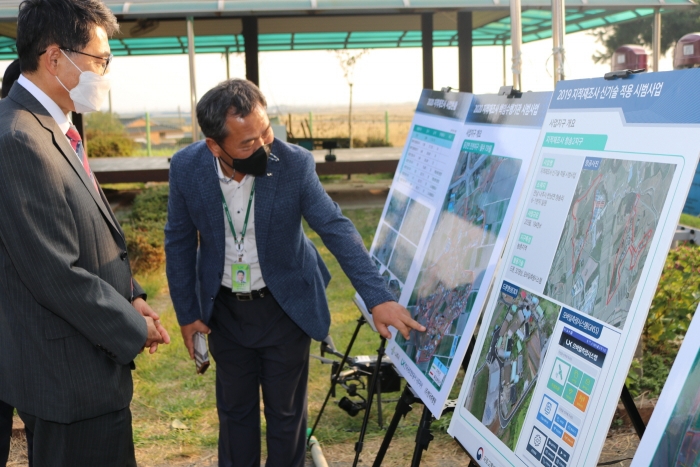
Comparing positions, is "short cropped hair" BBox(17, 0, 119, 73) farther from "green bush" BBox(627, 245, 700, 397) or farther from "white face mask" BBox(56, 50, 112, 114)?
"green bush" BBox(627, 245, 700, 397)

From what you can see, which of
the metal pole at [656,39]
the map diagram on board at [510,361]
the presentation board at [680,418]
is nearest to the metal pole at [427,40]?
the metal pole at [656,39]

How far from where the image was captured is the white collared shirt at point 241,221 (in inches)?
117

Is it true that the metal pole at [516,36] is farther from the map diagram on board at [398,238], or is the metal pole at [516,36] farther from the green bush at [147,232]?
the green bush at [147,232]

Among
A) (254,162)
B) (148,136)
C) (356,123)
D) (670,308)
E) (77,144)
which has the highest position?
(77,144)

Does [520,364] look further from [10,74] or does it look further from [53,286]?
[10,74]

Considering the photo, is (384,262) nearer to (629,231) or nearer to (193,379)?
(629,231)

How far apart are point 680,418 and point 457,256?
45.3 inches

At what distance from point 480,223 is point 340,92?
12892mm

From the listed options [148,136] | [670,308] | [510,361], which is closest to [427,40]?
[148,136]

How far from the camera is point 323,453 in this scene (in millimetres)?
3910

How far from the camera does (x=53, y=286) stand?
6.82 ft

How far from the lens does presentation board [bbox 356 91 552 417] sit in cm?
220

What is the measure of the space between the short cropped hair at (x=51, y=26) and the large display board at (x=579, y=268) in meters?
1.43

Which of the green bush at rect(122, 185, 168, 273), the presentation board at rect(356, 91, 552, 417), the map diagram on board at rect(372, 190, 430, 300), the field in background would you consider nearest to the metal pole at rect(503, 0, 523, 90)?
the presentation board at rect(356, 91, 552, 417)
